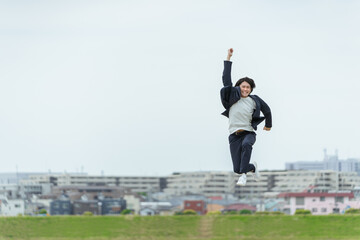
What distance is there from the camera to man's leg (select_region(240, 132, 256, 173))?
10.3m

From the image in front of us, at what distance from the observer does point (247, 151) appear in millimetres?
10344

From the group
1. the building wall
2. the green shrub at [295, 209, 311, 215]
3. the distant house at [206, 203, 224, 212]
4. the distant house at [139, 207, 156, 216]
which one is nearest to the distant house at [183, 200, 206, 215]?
the distant house at [206, 203, 224, 212]

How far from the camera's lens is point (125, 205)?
136m

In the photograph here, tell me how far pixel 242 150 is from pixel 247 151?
75 millimetres

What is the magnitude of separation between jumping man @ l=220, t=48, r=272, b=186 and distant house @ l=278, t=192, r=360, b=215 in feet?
375

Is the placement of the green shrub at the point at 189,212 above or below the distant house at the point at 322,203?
below

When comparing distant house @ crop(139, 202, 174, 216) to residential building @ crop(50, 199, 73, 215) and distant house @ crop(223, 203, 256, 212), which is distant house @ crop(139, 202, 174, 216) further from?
residential building @ crop(50, 199, 73, 215)

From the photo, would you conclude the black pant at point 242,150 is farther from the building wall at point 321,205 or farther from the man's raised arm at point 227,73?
the building wall at point 321,205

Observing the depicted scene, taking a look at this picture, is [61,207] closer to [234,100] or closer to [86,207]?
[86,207]

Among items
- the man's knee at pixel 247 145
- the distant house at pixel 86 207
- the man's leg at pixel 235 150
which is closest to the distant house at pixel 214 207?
the distant house at pixel 86 207

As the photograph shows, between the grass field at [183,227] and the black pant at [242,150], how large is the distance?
9987 cm

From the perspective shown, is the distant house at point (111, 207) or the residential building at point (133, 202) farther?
the residential building at point (133, 202)

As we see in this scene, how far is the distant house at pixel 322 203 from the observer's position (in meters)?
125

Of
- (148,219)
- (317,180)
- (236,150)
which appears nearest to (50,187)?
(317,180)
